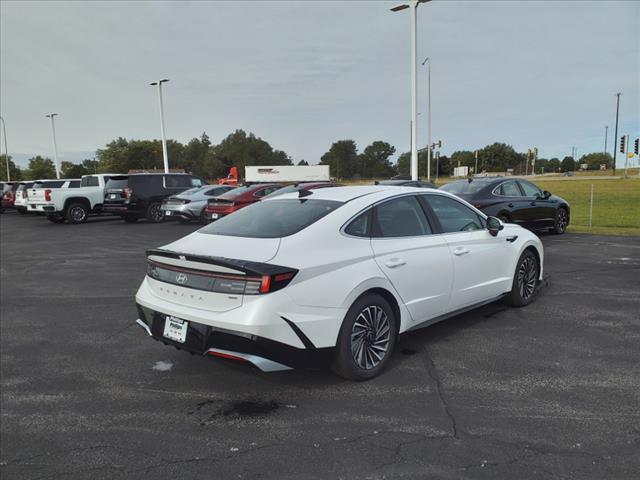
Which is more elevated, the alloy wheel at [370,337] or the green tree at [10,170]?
the green tree at [10,170]

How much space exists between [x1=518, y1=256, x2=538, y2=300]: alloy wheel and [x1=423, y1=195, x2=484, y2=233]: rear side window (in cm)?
99

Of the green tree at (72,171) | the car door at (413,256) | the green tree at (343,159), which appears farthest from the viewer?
the green tree at (343,159)

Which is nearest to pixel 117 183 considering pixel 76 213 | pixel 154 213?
pixel 154 213

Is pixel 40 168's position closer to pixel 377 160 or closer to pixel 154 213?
pixel 377 160

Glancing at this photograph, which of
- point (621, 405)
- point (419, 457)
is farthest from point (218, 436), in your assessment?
point (621, 405)

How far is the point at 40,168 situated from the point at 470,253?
127 m

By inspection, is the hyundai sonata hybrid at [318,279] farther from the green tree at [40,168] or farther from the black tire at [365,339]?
the green tree at [40,168]

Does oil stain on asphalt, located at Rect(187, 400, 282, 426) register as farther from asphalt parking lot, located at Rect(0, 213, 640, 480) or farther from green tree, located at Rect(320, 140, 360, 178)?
green tree, located at Rect(320, 140, 360, 178)

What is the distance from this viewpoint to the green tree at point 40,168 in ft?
362

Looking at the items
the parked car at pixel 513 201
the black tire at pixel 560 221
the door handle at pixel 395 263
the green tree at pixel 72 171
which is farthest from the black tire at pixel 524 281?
the green tree at pixel 72 171

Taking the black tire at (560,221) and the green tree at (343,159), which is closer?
the black tire at (560,221)

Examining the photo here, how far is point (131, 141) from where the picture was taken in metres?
127

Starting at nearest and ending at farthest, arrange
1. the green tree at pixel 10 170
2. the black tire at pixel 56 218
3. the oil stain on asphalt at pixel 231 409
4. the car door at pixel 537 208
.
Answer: the oil stain on asphalt at pixel 231 409 < the car door at pixel 537 208 < the black tire at pixel 56 218 < the green tree at pixel 10 170

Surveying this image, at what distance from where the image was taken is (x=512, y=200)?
36.8 feet
